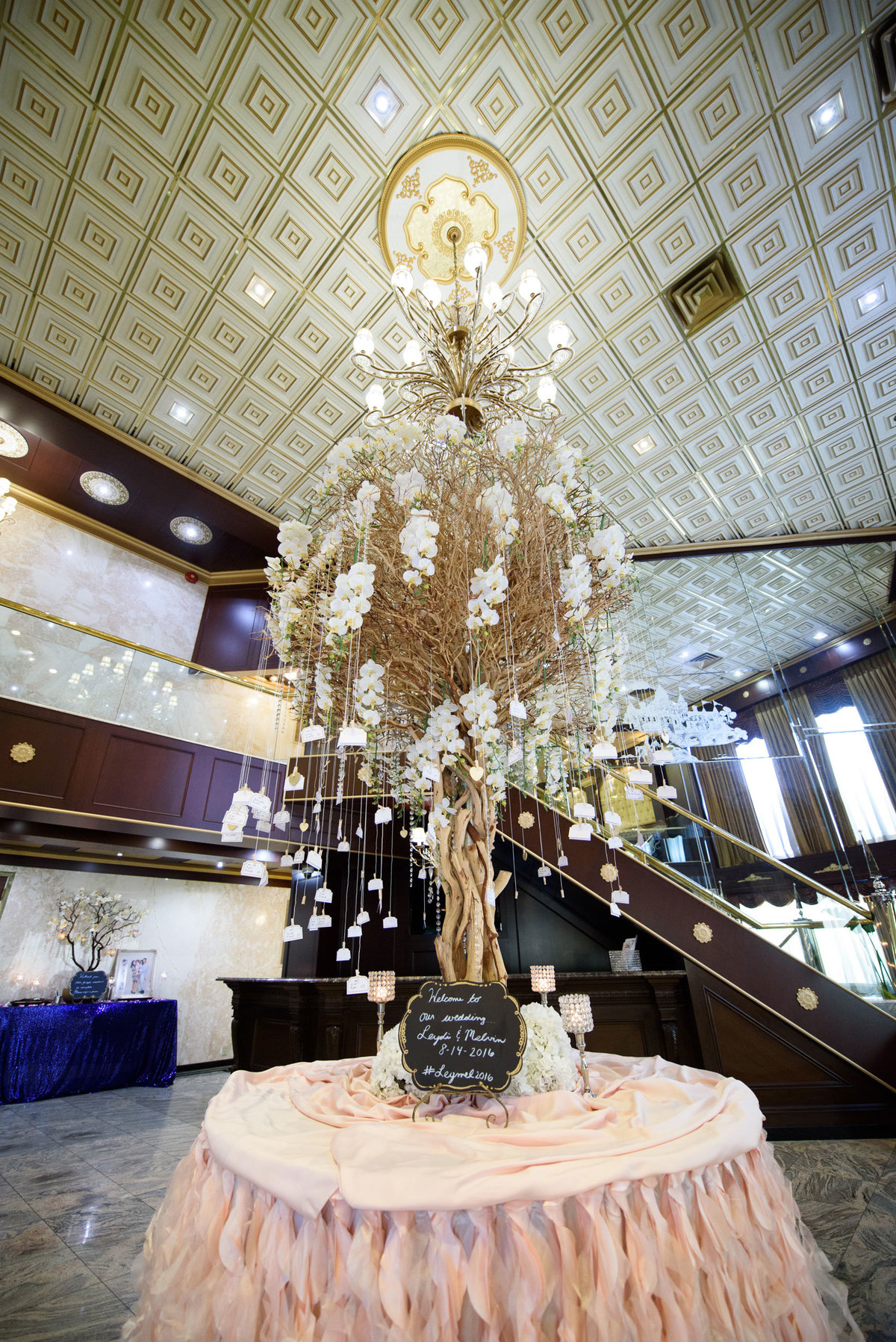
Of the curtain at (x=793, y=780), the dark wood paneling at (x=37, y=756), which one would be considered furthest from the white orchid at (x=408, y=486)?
the curtain at (x=793, y=780)

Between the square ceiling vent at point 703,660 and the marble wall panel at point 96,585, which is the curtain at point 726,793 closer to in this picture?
the square ceiling vent at point 703,660

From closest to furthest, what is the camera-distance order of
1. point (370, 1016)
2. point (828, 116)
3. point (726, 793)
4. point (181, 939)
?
1. point (828, 116)
2. point (370, 1016)
3. point (726, 793)
4. point (181, 939)

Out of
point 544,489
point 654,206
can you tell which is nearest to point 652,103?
point 654,206

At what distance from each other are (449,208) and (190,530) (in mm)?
4697

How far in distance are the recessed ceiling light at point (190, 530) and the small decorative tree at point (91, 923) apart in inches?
227

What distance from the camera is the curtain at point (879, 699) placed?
19.0 ft

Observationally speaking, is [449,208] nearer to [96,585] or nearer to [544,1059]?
[544,1059]

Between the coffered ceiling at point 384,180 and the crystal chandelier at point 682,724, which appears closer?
the coffered ceiling at point 384,180

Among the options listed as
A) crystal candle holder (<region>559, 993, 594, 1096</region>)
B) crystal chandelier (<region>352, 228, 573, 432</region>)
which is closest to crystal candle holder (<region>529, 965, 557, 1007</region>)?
crystal candle holder (<region>559, 993, 594, 1096</region>)

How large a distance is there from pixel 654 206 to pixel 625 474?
207cm

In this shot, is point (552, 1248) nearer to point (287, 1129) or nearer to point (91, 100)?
point (287, 1129)

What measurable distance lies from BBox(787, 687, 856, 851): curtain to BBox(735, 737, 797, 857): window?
37cm

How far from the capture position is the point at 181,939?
371 inches

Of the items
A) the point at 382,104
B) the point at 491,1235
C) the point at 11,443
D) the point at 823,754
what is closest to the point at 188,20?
the point at 382,104
